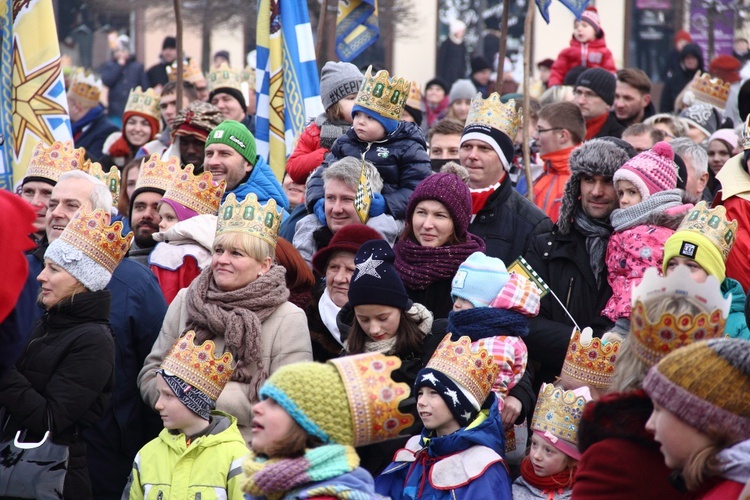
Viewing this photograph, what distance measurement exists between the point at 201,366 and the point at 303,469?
1602 millimetres

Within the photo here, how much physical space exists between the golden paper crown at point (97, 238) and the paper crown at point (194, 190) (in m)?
1.05

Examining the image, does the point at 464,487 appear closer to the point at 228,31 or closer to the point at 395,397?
the point at 395,397

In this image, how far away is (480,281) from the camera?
5.62m

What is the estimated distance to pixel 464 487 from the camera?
510 cm

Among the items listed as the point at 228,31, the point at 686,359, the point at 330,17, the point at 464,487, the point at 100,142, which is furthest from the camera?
the point at 228,31

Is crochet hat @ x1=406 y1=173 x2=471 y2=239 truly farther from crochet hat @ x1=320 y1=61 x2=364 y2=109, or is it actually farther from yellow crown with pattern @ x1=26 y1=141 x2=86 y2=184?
yellow crown with pattern @ x1=26 y1=141 x2=86 y2=184

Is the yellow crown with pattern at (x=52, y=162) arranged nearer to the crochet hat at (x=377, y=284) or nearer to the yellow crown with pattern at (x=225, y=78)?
the crochet hat at (x=377, y=284)

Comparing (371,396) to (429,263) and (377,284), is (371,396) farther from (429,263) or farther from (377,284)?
(429,263)

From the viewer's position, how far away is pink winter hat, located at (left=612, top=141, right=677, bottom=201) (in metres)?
6.03

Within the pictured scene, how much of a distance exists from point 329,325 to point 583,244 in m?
1.35

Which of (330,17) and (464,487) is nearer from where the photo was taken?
(464,487)

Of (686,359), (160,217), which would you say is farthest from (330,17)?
(686,359)

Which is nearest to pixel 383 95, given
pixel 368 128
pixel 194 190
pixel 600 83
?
pixel 368 128

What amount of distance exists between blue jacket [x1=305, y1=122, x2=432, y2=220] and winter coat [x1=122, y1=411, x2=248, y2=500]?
1.91 m
